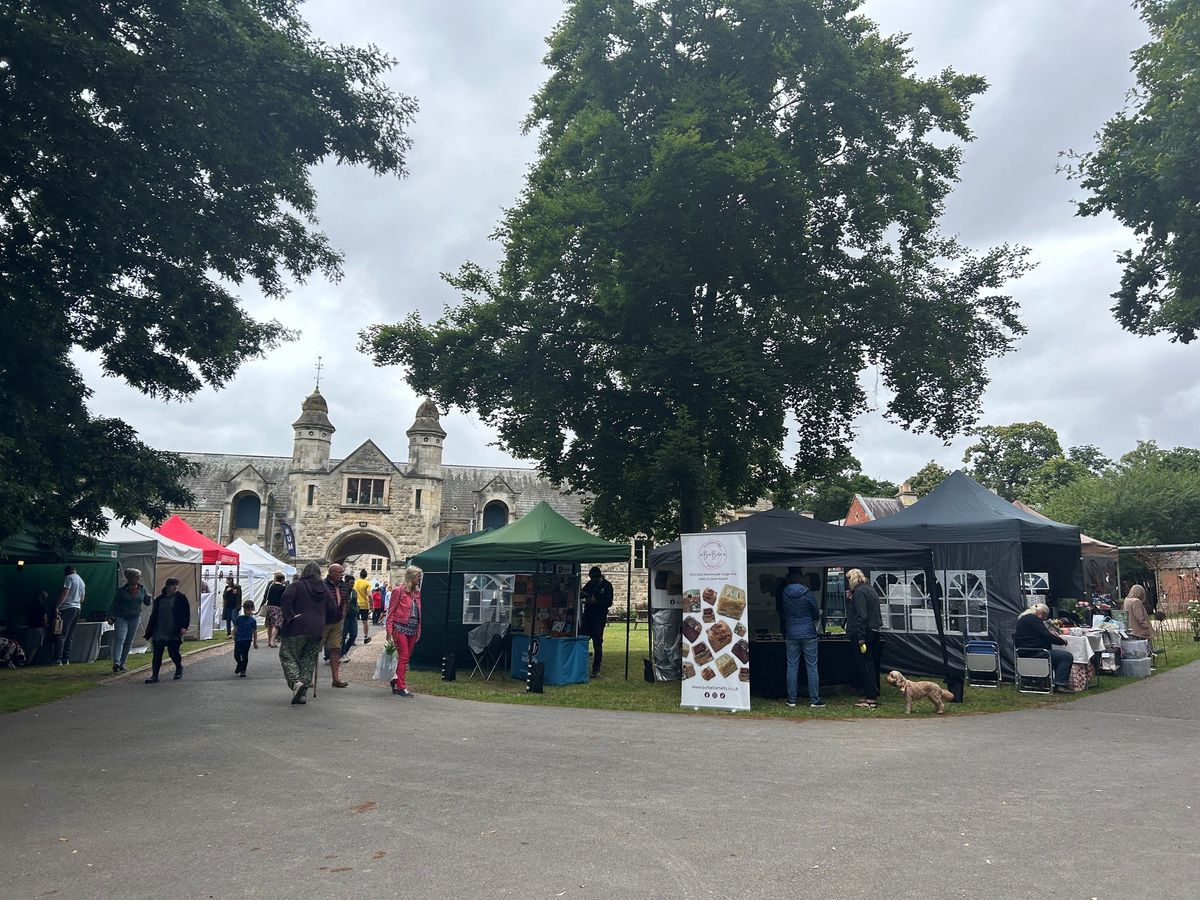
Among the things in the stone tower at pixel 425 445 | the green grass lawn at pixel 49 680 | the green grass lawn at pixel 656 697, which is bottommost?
the green grass lawn at pixel 656 697

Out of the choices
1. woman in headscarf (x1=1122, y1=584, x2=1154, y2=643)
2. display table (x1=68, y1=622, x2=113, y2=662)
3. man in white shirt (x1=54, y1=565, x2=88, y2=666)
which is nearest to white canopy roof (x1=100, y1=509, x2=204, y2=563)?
man in white shirt (x1=54, y1=565, x2=88, y2=666)

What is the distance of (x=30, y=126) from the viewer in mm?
9516

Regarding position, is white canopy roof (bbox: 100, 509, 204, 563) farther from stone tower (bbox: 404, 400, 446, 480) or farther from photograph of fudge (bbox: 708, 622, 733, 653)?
stone tower (bbox: 404, 400, 446, 480)

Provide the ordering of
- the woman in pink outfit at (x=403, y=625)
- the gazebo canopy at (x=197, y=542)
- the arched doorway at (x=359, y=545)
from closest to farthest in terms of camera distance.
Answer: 1. the woman in pink outfit at (x=403, y=625)
2. the gazebo canopy at (x=197, y=542)
3. the arched doorway at (x=359, y=545)

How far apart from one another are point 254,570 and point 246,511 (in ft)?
68.9

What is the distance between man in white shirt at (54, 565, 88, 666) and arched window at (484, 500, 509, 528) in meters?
31.1

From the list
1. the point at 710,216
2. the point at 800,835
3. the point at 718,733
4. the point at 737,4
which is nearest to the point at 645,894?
the point at 800,835

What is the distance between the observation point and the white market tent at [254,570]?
26.2 m

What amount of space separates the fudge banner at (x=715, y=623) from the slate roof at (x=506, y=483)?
3598cm

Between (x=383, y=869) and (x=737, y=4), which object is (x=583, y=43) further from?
(x=383, y=869)

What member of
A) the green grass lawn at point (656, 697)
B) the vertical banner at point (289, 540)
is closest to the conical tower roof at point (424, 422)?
the vertical banner at point (289, 540)

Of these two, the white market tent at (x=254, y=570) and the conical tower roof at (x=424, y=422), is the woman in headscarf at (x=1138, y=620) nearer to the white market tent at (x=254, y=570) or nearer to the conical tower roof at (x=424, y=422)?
the white market tent at (x=254, y=570)

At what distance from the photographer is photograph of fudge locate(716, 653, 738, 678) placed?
1066 cm

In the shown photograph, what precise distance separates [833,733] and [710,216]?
31.1 ft
